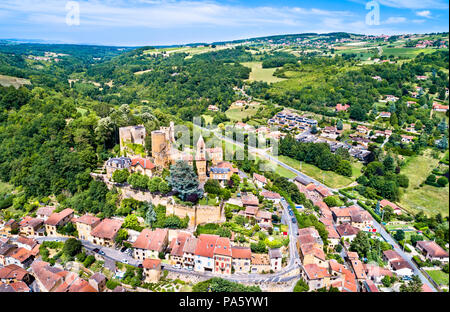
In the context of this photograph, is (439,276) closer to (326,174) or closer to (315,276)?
(315,276)

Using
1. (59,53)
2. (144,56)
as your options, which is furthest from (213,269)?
(59,53)

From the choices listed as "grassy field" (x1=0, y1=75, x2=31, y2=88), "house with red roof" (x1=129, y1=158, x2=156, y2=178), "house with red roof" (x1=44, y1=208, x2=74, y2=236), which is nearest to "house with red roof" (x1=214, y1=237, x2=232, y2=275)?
"house with red roof" (x1=129, y1=158, x2=156, y2=178)

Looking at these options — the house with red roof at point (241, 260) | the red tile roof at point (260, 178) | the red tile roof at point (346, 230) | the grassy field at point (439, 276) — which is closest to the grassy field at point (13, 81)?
the red tile roof at point (260, 178)

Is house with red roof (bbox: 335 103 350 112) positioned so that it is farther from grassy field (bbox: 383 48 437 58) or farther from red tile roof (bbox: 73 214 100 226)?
red tile roof (bbox: 73 214 100 226)

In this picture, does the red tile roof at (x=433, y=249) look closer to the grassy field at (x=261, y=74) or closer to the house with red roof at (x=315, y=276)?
the house with red roof at (x=315, y=276)

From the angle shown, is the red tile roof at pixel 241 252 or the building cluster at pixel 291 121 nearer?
the red tile roof at pixel 241 252

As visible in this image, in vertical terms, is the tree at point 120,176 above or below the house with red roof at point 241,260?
above
